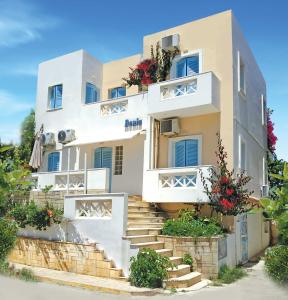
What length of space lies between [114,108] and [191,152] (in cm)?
557

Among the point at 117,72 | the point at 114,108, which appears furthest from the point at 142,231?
the point at 117,72

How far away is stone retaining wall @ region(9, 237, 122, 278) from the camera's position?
13.9 meters

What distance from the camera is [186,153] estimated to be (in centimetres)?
1991

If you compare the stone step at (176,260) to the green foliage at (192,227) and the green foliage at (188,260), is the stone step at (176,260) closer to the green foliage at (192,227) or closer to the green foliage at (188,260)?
the green foliage at (188,260)

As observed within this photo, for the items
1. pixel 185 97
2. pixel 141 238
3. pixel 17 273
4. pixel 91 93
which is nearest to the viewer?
pixel 17 273

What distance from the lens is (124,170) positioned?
2175 centimetres

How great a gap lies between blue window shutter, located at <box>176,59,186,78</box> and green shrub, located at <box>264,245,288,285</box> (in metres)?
13.0

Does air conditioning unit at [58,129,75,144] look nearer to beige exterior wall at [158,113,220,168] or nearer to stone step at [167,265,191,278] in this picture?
beige exterior wall at [158,113,220,168]

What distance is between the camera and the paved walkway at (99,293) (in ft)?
34.5

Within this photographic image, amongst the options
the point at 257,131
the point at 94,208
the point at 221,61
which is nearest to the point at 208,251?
the point at 94,208

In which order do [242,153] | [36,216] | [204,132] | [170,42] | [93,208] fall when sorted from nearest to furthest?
1. [93,208]
2. [36,216]
3. [204,132]
4. [242,153]
5. [170,42]

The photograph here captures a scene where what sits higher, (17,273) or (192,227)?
(192,227)

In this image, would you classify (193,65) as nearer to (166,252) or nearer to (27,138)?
(166,252)

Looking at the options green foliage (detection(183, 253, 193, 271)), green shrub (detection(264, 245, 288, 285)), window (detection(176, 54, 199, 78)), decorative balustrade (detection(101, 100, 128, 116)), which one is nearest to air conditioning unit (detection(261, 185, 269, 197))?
window (detection(176, 54, 199, 78))
